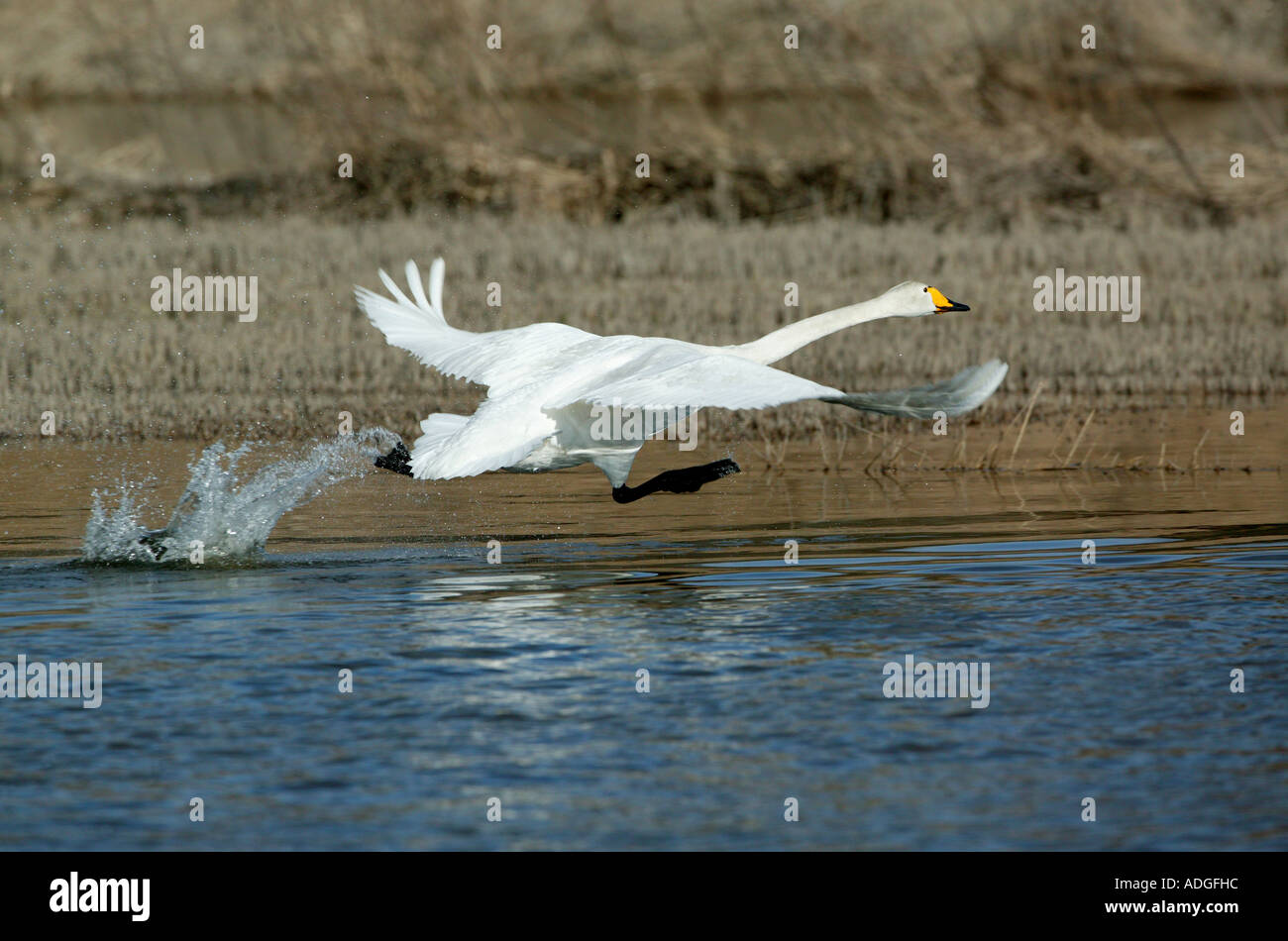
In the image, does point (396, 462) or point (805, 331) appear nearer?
point (805, 331)

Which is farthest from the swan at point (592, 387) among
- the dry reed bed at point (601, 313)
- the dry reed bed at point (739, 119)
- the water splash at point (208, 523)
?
the dry reed bed at point (739, 119)

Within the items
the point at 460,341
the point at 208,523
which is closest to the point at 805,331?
the point at 460,341

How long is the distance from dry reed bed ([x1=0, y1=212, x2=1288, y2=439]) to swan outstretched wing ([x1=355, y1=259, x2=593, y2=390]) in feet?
7.78

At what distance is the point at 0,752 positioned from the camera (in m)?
5.62

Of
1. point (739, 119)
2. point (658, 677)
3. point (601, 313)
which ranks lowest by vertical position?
point (658, 677)

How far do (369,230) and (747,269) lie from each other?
12.0 ft

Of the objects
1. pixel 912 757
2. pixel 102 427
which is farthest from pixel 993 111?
pixel 912 757

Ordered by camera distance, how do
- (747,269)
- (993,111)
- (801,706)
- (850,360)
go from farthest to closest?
1. (993,111)
2. (747,269)
3. (850,360)
4. (801,706)

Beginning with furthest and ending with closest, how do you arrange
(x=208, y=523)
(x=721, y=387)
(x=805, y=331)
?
(x=805, y=331)
(x=208, y=523)
(x=721, y=387)

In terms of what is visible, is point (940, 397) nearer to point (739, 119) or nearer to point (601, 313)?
point (601, 313)

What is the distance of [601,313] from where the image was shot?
15211 millimetres

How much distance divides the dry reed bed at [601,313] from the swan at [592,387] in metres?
2.80

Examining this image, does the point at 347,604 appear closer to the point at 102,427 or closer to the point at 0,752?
the point at 0,752

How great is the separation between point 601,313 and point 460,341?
19.7 ft
